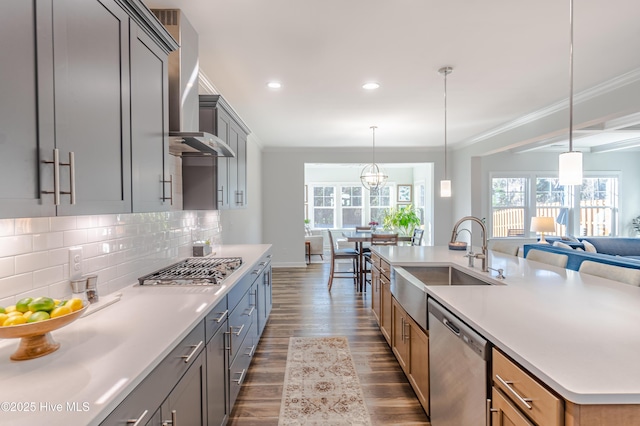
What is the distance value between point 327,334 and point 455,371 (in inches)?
81.2

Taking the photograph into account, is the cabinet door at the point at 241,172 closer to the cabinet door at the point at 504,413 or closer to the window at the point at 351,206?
the cabinet door at the point at 504,413

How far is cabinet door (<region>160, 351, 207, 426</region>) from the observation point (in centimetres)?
A: 118

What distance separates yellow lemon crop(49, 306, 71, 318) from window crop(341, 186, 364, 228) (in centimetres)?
916

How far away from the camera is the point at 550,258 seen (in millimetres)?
2770

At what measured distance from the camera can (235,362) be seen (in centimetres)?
212

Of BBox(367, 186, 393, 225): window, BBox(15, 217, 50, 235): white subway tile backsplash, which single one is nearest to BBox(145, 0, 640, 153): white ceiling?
BBox(15, 217, 50, 235): white subway tile backsplash

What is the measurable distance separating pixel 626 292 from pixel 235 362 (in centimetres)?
233

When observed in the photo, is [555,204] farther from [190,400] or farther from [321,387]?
[190,400]

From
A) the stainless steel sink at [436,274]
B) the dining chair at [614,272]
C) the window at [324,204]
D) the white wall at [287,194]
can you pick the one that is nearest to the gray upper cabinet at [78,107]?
the stainless steel sink at [436,274]

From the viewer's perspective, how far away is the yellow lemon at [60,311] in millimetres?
1037

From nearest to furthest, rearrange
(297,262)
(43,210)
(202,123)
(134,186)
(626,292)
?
1. (43,210)
2. (134,186)
3. (626,292)
4. (202,123)
5. (297,262)

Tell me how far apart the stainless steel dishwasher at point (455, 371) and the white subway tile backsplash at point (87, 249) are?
182 cm

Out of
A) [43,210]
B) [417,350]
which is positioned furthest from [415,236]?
[43,210]

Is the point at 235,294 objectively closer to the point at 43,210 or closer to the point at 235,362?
the point at 235,362
